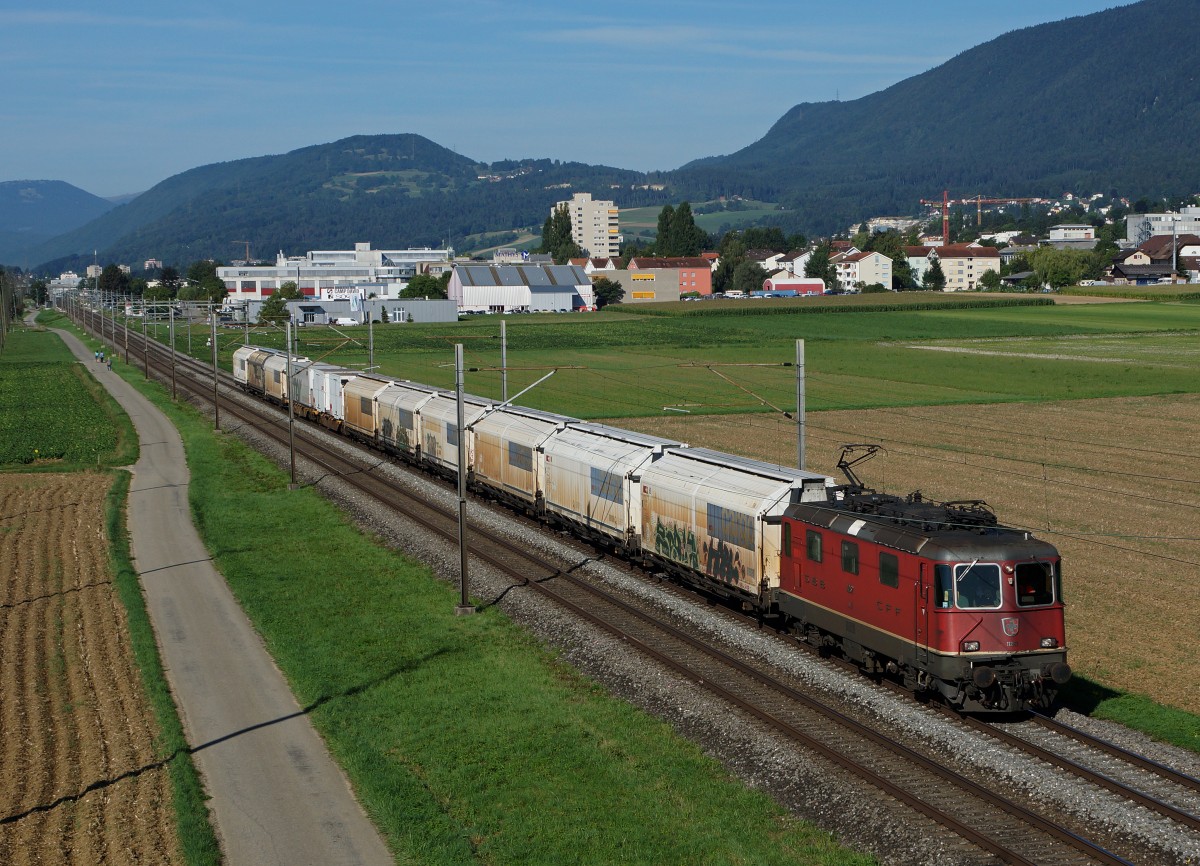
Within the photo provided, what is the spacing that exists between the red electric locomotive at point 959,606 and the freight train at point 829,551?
0.03m

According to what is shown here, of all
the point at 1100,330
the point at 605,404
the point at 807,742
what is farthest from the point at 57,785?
the point at 1100,330

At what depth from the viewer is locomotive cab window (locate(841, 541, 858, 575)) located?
25.6m

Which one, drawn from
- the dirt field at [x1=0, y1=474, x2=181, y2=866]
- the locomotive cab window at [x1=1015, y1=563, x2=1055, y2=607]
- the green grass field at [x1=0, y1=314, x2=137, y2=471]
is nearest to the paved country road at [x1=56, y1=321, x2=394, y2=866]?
the dirt field at [x1=0, y1=474, x2=181, y2=866]

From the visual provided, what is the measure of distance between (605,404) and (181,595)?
166 feet

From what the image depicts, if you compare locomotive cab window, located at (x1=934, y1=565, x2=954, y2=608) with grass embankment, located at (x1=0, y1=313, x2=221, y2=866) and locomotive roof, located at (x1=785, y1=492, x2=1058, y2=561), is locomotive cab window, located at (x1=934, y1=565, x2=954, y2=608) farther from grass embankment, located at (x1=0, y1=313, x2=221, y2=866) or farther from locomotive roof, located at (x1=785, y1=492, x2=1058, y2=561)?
grass embankment, located at (x1=0, y1=313, x2=221, y2=866)

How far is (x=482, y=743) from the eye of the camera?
2322 centimetres

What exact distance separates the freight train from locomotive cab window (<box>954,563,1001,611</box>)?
0.02 metres

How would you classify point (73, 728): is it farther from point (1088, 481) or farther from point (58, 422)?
point (58, 422)

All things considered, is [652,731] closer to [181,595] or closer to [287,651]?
[287,651]

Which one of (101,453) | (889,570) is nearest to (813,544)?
(889,570)

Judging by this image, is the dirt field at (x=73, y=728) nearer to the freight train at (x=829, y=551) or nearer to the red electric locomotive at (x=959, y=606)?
the freight train at (x=829, y=551)

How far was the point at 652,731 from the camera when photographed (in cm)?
2356

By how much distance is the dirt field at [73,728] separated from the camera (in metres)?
19.5

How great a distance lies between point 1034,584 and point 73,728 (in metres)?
18.5
